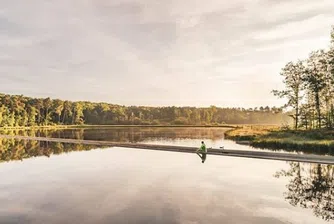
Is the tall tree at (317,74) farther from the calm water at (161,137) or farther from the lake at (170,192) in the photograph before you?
the lake at (170,192)

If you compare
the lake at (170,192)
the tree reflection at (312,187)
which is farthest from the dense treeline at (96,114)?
the lake at (170,192)

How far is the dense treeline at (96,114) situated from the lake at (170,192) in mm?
64320

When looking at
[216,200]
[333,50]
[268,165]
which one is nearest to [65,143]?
[268,165]

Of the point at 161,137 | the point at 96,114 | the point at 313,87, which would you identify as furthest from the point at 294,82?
the point at 96,114

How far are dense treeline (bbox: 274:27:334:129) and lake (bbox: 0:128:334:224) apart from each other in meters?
25.7

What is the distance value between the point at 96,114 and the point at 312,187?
12648cm

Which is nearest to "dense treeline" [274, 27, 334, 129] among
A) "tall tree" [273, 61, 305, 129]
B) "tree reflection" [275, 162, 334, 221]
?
"tall tree" [273, 61, 305, 129]

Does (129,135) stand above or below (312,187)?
above

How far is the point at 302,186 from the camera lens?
1452 centimetres

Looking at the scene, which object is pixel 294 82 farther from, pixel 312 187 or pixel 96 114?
pixel 96 114

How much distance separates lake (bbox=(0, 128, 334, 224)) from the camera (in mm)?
10453

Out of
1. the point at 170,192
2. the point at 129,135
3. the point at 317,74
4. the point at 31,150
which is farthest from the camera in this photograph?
the point at 129,135

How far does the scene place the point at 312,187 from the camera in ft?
46.4

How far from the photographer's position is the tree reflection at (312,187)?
11.3 metres
